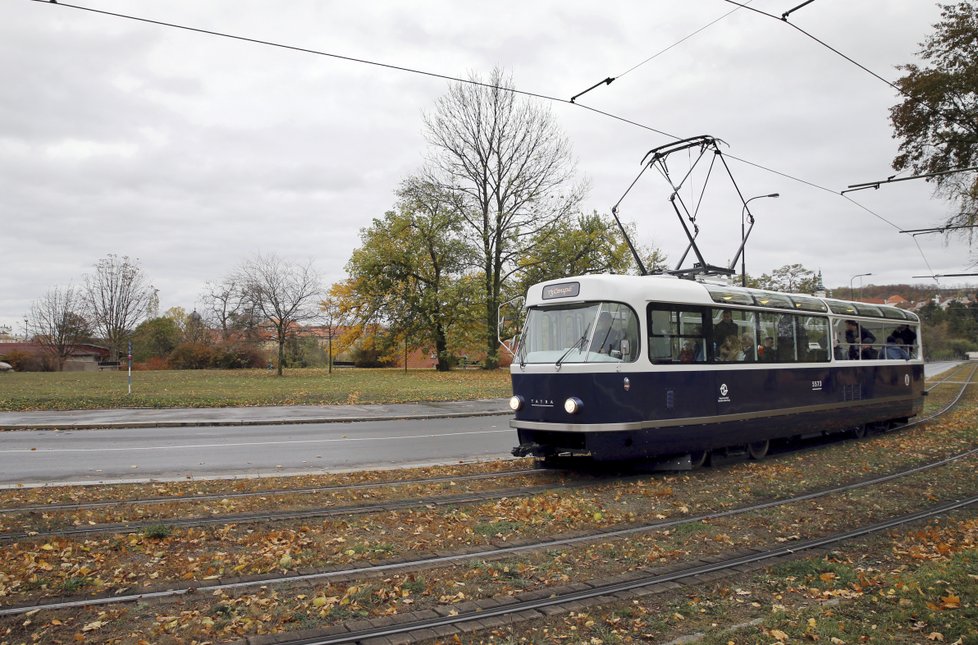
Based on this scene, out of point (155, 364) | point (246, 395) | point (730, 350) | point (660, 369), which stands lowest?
point (246, 395)

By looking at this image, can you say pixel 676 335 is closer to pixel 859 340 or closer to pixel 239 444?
pixel 859 340

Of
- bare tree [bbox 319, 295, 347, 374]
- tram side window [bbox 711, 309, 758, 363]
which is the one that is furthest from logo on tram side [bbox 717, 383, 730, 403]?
bare tree [bbox 319, 295, 347, 374]

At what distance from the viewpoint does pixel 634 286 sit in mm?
10617

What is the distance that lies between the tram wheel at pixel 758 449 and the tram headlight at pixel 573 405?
15.3 ft

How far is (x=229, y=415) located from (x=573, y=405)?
1198 centimetres

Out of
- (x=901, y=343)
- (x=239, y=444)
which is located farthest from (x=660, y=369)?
(x=901, y=343)

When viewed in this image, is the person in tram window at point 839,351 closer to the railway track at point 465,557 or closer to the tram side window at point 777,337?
the tram side window at point 777,337

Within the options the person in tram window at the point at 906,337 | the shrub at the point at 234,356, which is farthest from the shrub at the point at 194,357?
the person in tram window at the point at 906,337

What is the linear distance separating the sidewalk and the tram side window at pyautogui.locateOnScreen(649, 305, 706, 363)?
10.1 metres

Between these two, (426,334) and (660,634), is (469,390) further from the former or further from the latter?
(660,634)

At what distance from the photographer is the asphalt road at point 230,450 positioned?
10.9 meters

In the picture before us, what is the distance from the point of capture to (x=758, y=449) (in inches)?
521

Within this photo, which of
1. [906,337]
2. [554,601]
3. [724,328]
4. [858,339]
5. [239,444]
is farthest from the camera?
[906,337]

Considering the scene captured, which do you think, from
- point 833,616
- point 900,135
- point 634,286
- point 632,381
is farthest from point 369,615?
point 900,135
